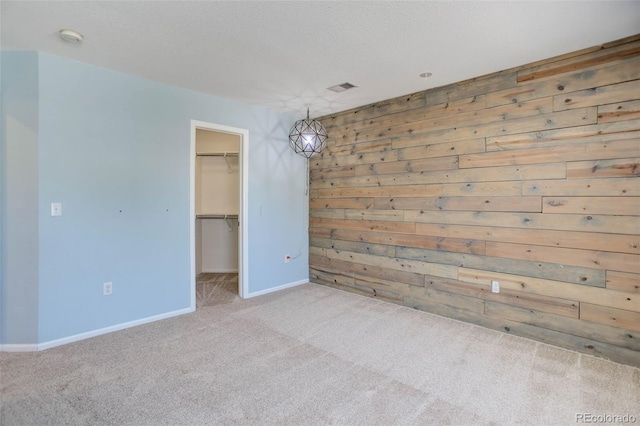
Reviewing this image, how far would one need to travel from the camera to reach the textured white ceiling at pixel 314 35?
207 centimetres

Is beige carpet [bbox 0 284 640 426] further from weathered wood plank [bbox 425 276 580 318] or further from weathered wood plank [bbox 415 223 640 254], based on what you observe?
weathered wood plank [bbox 415 223 640 254]

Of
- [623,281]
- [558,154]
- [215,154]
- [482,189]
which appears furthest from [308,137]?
[623,281]

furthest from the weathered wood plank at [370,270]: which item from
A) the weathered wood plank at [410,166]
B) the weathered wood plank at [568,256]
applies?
the weathered wood plank at [410,166]

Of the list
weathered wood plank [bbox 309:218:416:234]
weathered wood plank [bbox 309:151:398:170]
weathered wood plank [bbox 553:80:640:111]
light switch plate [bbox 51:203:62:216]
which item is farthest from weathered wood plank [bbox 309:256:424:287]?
light switch plate [bbox 51:203:62:216]

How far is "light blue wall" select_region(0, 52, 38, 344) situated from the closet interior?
270cm

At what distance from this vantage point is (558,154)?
2.70 meters

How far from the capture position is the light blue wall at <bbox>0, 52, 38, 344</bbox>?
2.64 meters

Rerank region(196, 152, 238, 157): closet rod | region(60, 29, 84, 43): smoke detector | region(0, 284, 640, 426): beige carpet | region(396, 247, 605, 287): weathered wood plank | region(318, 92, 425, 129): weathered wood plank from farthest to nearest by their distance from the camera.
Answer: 1. region(196, 152, 238, 157): closet rod
2. region(318, 92, 425, 129): weathered wood plank
3. region(396, 247, 605, 287): weathered wood plank
4. region(60, 29, 84, 43): smoke detector
5. region(0, 284, 640, 426): beige carpet

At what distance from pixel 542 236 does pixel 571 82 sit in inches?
51.3

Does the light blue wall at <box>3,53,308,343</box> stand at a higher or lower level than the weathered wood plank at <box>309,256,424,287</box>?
higher

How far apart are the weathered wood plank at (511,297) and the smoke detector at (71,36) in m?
3.82

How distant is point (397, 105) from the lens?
3.80 meters

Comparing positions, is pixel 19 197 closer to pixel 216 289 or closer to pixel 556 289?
pixel 216 289

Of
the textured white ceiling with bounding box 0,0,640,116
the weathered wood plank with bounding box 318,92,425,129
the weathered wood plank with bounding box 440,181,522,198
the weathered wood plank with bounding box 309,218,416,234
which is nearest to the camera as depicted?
the textured white ceiling with bounding box 0,0,640,116
